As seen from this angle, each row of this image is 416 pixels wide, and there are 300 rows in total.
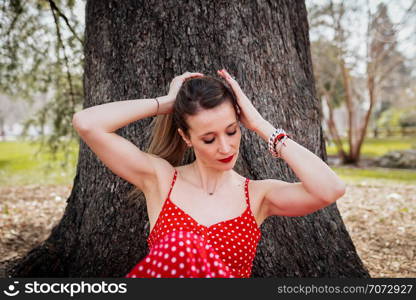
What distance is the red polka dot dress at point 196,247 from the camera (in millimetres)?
2158

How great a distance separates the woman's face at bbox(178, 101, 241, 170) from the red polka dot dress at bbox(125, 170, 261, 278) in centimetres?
33

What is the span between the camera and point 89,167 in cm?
350

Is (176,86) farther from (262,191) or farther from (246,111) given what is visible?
(262,191)

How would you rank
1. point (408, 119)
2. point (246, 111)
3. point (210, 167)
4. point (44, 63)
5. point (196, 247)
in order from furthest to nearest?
point (408, 119), point (44, 63), point (210, 167), point (246, 111), point (196, 247)

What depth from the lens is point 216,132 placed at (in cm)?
240

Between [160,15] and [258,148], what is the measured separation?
125 cm

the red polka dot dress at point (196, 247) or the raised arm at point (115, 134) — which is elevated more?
the raised arm at point (115, 134)

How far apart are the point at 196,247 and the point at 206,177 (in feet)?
1.97

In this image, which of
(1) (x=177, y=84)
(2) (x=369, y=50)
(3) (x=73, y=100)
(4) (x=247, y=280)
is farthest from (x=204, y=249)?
(2) (x=369, y=50)

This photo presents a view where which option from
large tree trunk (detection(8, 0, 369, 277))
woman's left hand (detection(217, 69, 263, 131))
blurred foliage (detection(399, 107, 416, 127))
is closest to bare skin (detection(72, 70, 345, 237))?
woman's left hand (detection(217, 69, 263, 131))

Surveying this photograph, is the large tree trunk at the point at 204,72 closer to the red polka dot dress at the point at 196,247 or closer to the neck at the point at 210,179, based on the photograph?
the neck at the point at 210,179

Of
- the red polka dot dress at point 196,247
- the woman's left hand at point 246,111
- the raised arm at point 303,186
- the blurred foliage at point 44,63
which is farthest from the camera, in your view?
Result: the blurred foliage at point 44,63

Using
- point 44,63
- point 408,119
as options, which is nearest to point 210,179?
point 44,63

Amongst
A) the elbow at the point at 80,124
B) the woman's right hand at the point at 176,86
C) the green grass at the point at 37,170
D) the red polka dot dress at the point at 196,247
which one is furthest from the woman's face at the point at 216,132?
the green grass at the point at 37,170
